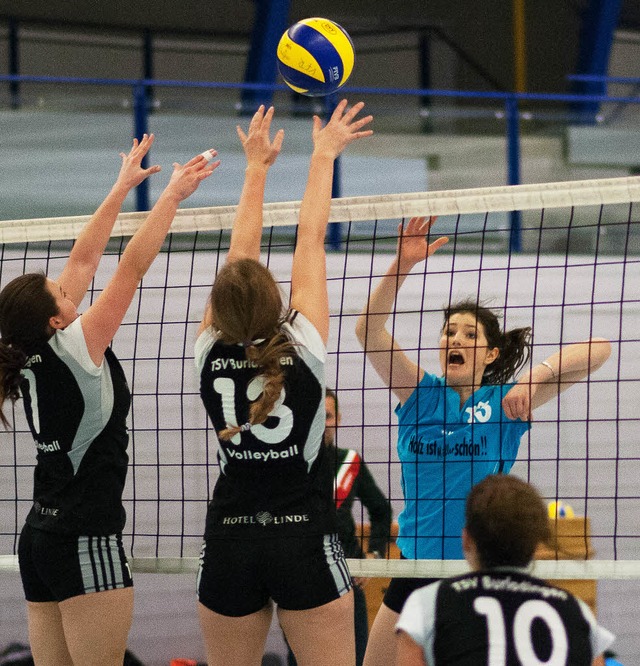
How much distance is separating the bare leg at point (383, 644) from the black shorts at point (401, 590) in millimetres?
49

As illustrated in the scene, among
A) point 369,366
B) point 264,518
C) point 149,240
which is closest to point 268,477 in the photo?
point 264,518

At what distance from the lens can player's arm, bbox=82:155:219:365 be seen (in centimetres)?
326

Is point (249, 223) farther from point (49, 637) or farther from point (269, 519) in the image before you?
point (49, 637)

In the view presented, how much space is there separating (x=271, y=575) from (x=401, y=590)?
85 centimetres

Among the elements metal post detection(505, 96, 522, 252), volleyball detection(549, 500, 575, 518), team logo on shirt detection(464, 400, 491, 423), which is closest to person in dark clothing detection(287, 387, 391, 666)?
volleyball detection(549, 500, 575, 518)

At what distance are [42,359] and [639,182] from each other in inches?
82.3

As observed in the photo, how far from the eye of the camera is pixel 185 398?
7.22m

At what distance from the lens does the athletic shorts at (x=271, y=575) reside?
9.53 ft

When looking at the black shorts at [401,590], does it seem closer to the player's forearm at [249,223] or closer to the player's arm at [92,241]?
the player's forearm at [249,223]

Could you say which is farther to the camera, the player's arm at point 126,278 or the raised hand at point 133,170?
the raised hand at point 133,170

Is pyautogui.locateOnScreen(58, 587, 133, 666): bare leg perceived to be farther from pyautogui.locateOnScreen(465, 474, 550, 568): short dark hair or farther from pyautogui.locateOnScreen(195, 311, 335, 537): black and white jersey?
pyautogui.locateOnScreen(465, 474, 550, 568): short dark hair

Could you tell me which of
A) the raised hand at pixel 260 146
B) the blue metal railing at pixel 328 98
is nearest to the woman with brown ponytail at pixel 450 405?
the raised hand at pixel 260 146

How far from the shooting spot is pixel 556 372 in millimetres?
3613

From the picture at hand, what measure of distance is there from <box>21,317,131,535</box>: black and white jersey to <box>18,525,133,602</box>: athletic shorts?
1.4 inches
